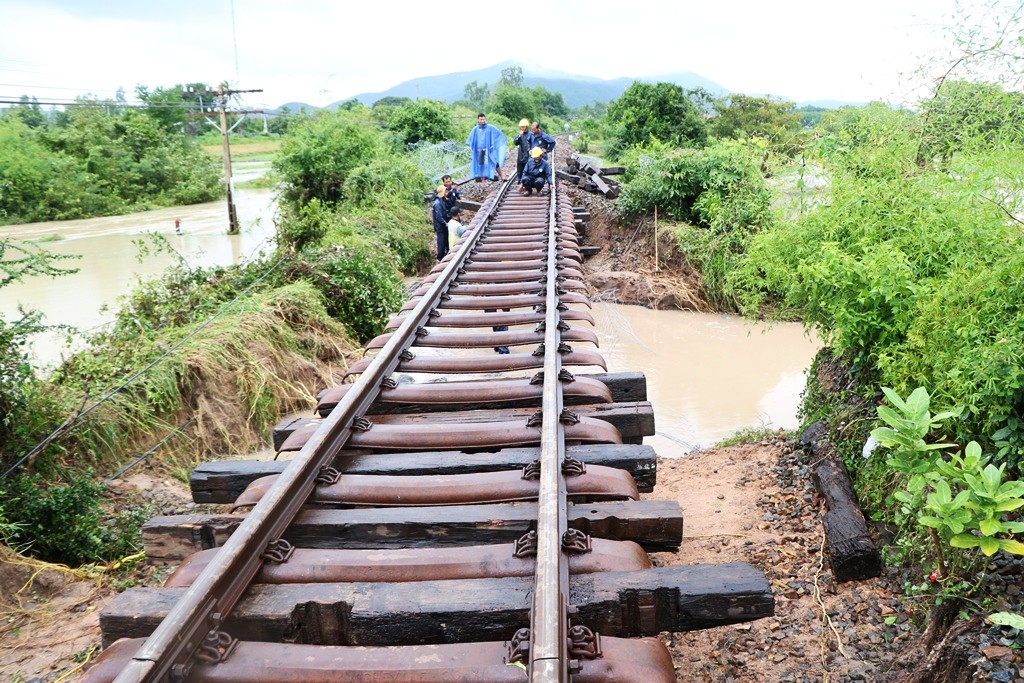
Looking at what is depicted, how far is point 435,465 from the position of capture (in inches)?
132

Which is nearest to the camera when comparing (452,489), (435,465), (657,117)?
(452,489)

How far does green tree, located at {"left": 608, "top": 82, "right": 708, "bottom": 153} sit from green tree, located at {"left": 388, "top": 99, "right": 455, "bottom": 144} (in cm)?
754

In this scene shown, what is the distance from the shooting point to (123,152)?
34.5 meters

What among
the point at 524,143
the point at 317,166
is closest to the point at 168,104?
the point at 317,166

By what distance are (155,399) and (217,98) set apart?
19483 millimetres

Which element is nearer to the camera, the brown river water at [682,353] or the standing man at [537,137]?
the brown river water at [682,353]

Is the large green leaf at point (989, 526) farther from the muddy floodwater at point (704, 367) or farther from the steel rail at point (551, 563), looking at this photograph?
the muddy floodwater at point (704, 367)

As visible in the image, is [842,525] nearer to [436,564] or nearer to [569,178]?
[436,564]

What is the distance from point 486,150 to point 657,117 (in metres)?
20.1

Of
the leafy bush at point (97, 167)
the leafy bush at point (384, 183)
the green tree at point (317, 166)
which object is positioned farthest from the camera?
the leafy bush at point (97, 167)

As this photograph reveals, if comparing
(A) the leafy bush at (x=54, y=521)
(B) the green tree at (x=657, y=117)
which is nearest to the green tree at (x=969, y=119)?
(A) the leafy bush at (x=54, y=521)

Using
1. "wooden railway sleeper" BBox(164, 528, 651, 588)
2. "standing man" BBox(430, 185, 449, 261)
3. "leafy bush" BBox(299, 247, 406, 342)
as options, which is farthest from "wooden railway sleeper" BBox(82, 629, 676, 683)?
"standing man" BBox(430, 185, 449, 261)

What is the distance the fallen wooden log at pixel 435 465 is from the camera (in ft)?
10.7

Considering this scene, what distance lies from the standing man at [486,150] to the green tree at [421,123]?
13.4 m
